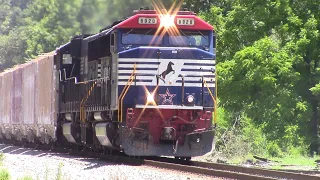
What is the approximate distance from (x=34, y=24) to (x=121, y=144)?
5291 centimetres

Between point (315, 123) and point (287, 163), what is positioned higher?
point (315, 123)

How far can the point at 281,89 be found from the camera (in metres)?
21.1

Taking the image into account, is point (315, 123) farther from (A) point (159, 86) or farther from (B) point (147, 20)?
(B) point (147, 20)

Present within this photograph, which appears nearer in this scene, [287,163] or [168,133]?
[168,133]

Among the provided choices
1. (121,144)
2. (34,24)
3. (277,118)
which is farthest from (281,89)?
(34,24)

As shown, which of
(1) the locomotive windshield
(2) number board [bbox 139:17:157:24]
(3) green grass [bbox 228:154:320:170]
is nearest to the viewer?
(2) number board [bbox 139:17:157:24]

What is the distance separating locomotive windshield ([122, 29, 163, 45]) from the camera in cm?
1669

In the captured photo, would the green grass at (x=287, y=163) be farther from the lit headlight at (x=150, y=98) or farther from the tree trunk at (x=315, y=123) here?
the lit headlight at (x=150, y=98)

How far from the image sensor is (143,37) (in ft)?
54.9

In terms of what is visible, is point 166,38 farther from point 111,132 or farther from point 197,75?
point 111,132

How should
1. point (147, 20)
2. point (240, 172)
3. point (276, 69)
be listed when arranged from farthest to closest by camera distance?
point (276, 69)
point (147, 20)
point (240, 172)

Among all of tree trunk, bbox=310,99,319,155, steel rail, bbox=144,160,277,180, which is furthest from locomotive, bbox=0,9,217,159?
tree trunk, bbox=310,99,319,155

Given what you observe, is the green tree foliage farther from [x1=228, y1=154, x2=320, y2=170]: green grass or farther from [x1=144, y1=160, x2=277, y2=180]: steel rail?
[x1=144, y1=160, x2=277, y2=180]: steel rail

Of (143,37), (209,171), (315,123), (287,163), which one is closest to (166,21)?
(143,37)
